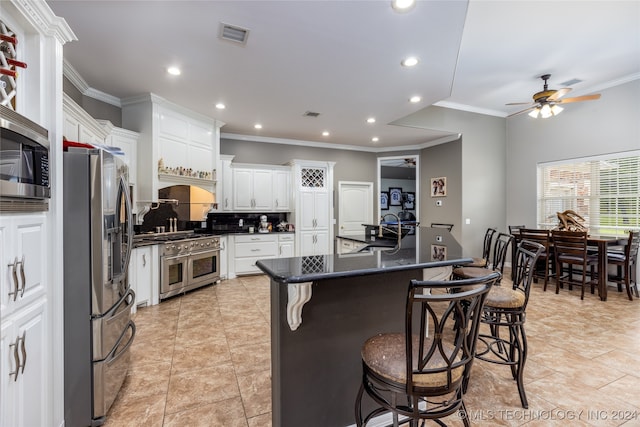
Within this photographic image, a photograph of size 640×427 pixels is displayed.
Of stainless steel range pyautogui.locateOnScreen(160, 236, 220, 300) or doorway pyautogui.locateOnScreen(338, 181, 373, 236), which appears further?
doorway pyautogui.locateOnScreen(338, 181, 373, 236)

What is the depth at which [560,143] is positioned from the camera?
5234 mm

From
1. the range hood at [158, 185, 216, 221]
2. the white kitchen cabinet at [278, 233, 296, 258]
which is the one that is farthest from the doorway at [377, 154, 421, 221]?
the range hood at [158, 185, 216, 221]

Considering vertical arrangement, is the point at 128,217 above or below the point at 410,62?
below

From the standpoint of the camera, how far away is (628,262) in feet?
12.9

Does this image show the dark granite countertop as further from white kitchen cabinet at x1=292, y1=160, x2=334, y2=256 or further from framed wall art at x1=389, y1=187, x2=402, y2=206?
framed wall art at x1=389, y1=187, x2=402, y2=206

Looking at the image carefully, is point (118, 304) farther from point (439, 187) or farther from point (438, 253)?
point (439, 187)

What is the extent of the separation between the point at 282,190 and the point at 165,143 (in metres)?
2.42

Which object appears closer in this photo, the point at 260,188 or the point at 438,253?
the point at 438,253

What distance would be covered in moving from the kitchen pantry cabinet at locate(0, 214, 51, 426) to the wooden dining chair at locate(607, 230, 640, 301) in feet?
19.9

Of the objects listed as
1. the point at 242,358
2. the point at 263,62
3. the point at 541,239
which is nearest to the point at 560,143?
the point at 541,239

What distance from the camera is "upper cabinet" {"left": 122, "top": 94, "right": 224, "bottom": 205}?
3939 mm

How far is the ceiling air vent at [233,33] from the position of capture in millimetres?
2467

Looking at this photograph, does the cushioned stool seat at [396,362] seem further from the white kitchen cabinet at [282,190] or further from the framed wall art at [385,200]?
the framed wall art at [385,200]

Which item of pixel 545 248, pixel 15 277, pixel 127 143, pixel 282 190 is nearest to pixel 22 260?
pixel 15 277
